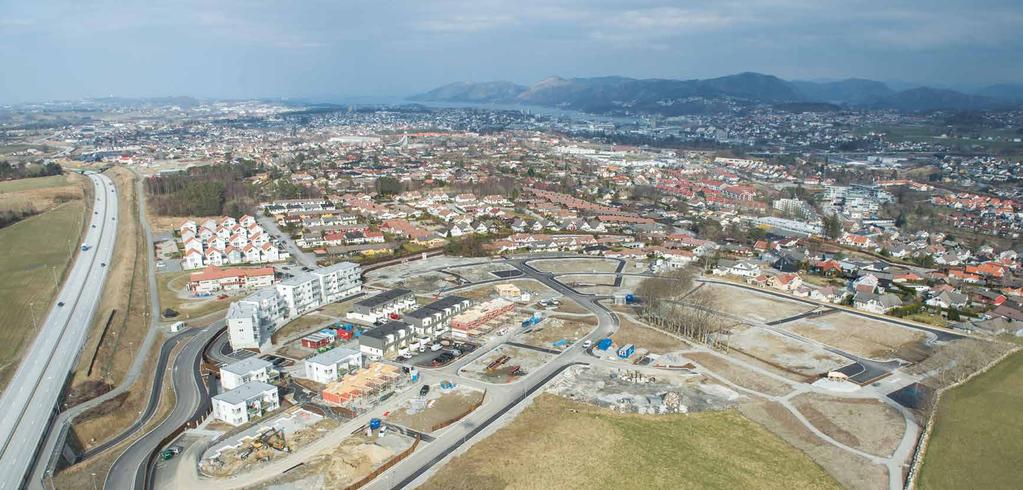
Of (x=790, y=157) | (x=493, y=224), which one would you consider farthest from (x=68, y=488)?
(x=790, y=157)

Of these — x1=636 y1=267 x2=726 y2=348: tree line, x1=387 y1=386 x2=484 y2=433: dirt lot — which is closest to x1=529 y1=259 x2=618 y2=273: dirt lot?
x1=636 y1=267 x2=726 y2=348: tree line

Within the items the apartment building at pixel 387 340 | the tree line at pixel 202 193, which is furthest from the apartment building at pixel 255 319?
the tree line at pixel 202 193

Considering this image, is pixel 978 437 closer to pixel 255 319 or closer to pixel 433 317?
pixel 433 317

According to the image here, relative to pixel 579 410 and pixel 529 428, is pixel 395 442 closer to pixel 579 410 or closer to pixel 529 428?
pixel 529 428

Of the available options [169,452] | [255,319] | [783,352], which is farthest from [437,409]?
[783,352]

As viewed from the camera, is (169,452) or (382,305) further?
(382,305)

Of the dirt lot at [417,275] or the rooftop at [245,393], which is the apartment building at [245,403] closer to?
the rooftop at [245,393]
